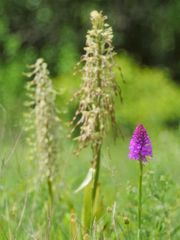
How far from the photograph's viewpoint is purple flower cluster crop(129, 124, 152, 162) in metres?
3.38

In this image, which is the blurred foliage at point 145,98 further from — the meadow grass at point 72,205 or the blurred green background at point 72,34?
the meadow grass at point 72,205

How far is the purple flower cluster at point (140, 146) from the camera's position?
3375 millimetres

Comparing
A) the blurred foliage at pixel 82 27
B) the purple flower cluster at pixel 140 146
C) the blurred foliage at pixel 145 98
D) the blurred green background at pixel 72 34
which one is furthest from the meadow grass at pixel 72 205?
the blurred foliage at pixel 82 27

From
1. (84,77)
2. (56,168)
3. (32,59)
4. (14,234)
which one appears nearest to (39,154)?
(56,168)

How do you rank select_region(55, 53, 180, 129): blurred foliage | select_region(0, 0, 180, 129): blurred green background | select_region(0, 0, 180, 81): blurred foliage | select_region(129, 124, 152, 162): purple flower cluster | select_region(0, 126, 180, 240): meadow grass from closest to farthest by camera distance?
Answer: 1. select_region(129, 124, 152, 162): purple flower cluster
2. select_region(0, 126, 180, 240): meadow grass
3. select_region(55, 53, 180, 129): blurred foliage
4. select_region(0, 0, 180, 129): blurred green background
5. select_region(0, 0, 180, 81): blurred foliage

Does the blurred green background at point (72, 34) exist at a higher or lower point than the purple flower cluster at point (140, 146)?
higher

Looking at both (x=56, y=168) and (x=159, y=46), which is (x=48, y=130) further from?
(x=159, y=46)

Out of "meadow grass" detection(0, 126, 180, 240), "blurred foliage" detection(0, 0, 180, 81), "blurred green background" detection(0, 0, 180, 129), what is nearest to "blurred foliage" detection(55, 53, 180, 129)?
"blurred green background" detection(0, 0, 180, 129)

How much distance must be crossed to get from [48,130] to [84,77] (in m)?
0.59

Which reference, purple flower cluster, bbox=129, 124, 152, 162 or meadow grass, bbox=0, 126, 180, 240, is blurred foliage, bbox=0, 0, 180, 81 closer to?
meadow grass, bbox=0, 126, 180, 240

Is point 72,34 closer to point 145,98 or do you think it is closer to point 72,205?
point 145,98

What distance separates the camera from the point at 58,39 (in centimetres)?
2361

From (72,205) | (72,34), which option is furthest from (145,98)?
(72,205)

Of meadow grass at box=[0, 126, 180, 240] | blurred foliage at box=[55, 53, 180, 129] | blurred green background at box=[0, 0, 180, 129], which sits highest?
blurred green background at box=[0, 0, 180, 129]
